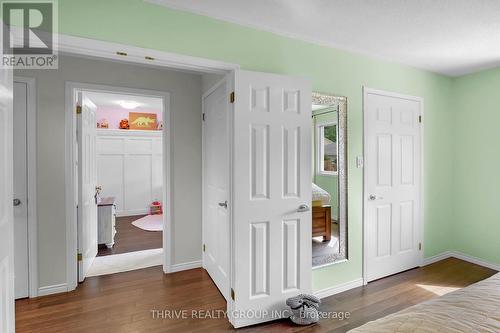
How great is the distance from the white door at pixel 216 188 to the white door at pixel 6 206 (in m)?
1.41

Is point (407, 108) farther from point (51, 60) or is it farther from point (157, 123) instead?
point (157, 123)

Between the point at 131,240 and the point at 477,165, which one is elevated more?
the point at 477,165

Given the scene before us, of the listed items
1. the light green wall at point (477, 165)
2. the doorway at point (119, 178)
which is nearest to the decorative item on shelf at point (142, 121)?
the doorway at point (119, 178)

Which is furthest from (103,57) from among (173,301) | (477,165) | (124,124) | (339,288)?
(124,124)

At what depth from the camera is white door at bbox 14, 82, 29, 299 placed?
247 centimetres

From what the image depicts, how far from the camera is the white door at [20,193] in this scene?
247 centimetres

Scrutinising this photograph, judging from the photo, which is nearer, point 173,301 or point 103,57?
point 103,57

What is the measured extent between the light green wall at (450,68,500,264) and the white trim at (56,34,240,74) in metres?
3.27

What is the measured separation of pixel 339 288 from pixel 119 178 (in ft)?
17.3

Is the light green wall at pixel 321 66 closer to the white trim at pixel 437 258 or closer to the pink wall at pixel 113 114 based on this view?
the white trim at pixel 437 258

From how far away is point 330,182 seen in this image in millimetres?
2742

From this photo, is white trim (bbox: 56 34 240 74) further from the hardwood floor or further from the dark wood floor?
the dark wood floor

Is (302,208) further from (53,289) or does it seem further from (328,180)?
(53,289)

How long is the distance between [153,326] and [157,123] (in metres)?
5.14
